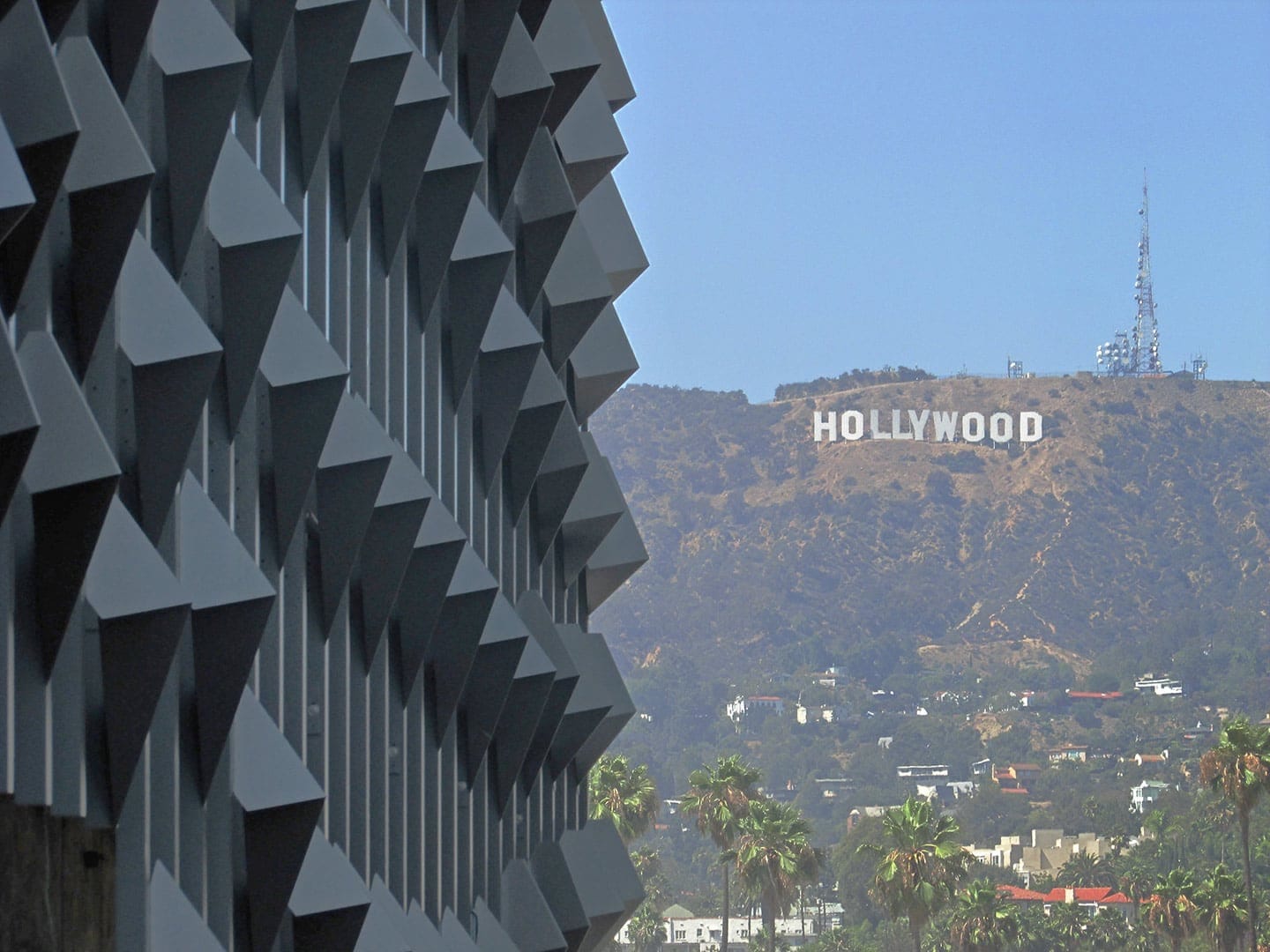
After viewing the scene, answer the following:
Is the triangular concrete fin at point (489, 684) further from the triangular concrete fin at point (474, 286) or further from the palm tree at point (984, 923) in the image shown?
the palm tree at point (984, 923)

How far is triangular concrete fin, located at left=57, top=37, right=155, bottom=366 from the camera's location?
9.83m

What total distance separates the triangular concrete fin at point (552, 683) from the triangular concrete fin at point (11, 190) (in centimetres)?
1462

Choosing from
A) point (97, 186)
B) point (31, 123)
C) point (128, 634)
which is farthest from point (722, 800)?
point (31, 123)

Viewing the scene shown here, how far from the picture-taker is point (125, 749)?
10.5m

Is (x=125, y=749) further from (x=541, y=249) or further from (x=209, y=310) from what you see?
(x=541, y=249)

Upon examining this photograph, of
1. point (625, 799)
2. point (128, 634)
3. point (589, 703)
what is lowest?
point (128, 634)

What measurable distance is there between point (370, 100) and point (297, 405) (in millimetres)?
3179

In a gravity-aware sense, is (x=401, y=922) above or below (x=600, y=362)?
below

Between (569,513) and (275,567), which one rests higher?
(569,513)

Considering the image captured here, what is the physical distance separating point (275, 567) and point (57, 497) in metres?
4.34

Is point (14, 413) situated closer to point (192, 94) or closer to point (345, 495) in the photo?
point (192, 94)

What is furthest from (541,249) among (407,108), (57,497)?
(57,497)

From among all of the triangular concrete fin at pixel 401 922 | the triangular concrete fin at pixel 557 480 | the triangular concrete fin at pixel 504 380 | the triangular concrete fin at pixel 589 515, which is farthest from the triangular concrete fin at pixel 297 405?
the triangular concrete fin at pixel 589 515

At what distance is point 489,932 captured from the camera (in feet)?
70.9
